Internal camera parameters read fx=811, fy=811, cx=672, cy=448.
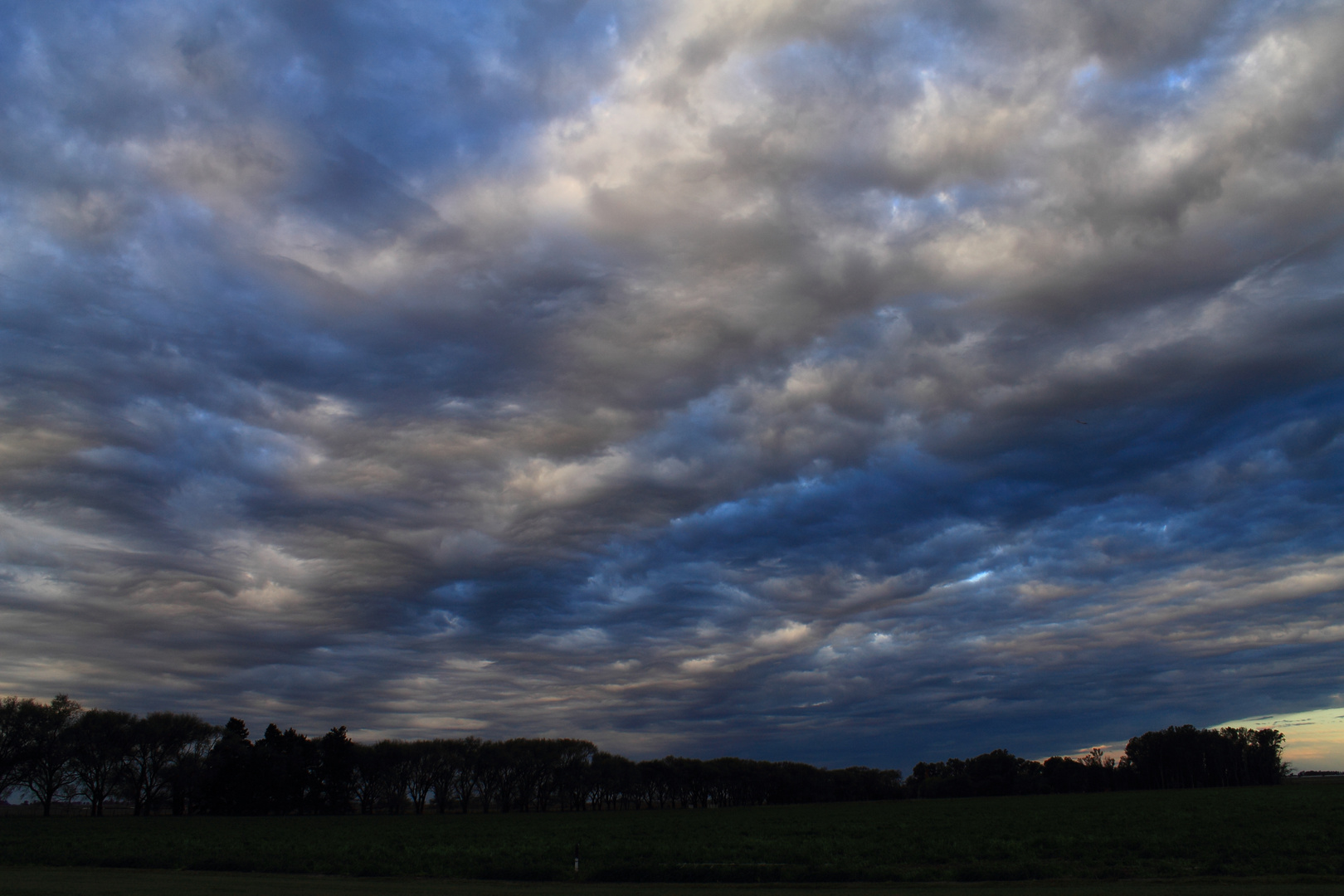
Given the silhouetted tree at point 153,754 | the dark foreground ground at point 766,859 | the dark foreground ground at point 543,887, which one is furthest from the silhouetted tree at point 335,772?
the dark foreground ground at point 543,887

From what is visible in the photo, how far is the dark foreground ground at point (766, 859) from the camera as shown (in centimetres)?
2844

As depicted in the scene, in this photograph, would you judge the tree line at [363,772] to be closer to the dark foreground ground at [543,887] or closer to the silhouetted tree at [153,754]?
the silhouetted tree at [153,754]

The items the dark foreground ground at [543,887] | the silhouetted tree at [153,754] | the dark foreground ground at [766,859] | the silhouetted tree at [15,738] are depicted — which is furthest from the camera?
the silhouetted tree at [153,754]

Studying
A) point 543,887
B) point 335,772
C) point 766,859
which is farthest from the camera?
point 335,772

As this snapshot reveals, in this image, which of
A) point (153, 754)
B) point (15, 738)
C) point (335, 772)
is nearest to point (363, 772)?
point (335, 772)

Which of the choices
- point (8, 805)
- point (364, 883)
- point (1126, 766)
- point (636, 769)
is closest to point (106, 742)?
point (8, 805)

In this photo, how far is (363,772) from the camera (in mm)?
147750

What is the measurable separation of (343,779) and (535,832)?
90377mm

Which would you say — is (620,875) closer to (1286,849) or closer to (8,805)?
(1286,849)

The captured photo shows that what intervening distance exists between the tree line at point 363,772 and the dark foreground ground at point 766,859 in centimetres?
6850

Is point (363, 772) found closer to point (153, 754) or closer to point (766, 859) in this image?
point (153, 754)

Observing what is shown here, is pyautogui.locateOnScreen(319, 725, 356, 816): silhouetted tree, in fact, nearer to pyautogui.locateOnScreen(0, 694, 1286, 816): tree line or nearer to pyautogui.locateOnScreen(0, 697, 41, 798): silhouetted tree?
pyautogui.locateOnScreen(0, 694, 1286, 816): tree line

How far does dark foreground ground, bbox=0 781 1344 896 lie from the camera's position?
2844cm

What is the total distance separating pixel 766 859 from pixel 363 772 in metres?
133
